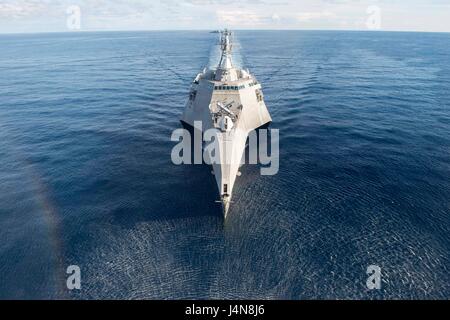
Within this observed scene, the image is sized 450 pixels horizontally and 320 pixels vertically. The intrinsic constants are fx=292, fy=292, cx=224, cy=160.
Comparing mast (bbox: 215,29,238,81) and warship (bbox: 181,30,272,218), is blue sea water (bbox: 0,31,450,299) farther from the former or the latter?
mast (bbox: 215,29,238,81)

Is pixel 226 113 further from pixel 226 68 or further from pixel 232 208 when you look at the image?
pixel 232 208

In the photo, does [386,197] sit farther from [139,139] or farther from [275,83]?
[275,83]

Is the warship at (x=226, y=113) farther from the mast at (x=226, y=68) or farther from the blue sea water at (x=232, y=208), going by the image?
the blue sea water at (x=232, y=208)

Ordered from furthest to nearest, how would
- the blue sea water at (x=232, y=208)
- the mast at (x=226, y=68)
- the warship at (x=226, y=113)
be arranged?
the mast at (x=226, y=68) → the warship at (x=226, y=113) → the blue sea water at (x=232, y=208)

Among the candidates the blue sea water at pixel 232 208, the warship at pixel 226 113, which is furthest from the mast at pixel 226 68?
the blue sea water at pixel 232 208
